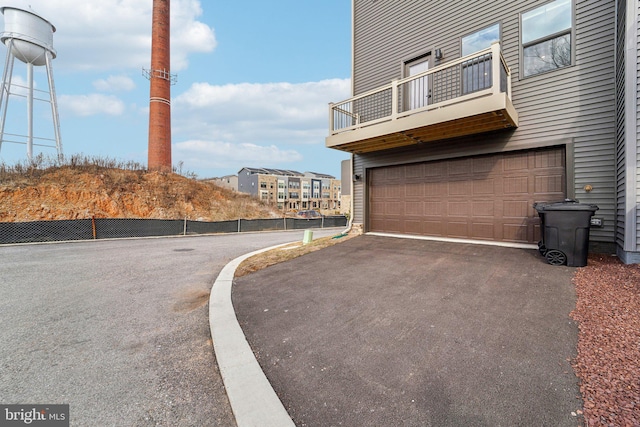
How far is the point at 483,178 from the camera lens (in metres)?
6.63

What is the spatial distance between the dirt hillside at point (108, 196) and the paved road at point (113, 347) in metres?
12.1

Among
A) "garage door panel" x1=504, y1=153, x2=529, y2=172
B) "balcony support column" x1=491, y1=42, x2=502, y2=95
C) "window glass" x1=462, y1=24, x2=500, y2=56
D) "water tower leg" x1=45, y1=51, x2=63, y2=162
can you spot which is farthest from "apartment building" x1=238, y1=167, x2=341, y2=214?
"balcony support column" x1=491, y1=42, x2=502, y2=95

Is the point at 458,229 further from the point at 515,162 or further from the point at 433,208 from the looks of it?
the point at 515,162

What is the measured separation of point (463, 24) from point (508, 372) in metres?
8.25

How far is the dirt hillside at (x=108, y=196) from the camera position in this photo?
47.1ft

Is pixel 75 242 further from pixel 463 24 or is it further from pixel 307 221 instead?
pixel 463 24

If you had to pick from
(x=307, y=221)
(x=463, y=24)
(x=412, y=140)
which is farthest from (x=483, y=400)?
(x=307, y=221)

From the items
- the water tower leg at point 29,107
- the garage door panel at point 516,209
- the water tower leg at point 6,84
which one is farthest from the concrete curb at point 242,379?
the water tower leg at point 6,84

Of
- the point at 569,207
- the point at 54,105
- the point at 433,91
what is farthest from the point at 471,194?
the point at 54,105

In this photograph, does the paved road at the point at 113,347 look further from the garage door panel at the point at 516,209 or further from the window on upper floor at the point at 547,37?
the window on upper floor at the point at 547,37

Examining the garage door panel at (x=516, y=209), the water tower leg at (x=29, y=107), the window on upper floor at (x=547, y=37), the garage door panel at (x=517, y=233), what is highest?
the water tower leg at (x=29, y=107)

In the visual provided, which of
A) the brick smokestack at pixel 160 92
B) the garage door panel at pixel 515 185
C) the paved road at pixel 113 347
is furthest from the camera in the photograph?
the brick smokestack at pixel 160 92

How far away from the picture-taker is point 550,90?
575 cm

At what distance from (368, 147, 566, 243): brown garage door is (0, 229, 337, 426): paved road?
18.0ft
